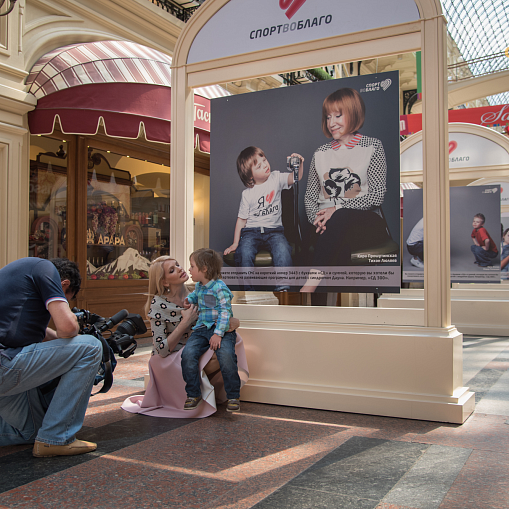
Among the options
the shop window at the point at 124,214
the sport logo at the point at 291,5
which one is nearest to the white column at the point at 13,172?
the shop window at the point at 124,214

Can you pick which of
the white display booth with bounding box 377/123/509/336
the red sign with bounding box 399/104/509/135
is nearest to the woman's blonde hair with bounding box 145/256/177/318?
the white display booth with bounding box 377/123/509/336

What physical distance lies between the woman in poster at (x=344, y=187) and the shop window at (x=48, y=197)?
438cm

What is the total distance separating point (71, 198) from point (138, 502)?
600cm

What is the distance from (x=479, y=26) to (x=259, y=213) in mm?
34383

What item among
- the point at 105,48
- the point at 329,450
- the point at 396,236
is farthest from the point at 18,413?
the point at 105,48

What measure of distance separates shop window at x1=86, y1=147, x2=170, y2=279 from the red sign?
8487mm

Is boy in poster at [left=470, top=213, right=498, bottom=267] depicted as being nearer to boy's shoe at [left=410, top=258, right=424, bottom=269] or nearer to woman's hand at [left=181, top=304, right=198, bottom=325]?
boy's shoe at [left=410, top=258, right=424, bottom=269]

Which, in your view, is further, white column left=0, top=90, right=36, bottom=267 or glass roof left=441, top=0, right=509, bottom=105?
glass roof left=441, top=0, right=509, bottom=105

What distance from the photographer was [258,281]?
181 inches

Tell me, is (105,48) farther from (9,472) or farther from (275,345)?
(9,472)

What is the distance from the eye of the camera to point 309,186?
14.5 ft

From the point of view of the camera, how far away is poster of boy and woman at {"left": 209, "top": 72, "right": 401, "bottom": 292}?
4.15m

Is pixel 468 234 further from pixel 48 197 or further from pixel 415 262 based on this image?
pixel 48 197

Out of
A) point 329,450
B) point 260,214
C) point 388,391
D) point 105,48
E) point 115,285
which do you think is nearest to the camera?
point 329,450
